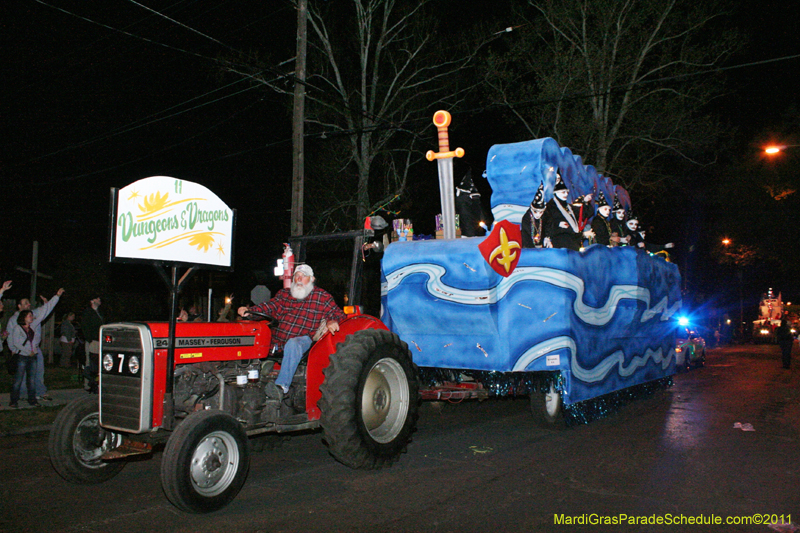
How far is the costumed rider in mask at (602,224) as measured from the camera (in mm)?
9867

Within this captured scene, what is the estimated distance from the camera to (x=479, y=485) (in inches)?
221

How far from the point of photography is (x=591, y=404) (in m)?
8.18

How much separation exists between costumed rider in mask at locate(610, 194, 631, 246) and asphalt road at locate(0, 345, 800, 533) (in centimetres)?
320

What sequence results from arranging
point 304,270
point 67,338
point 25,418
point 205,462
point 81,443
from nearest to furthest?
point 205,462
point 81,443
point 304,270
point 25,418
point 67,338

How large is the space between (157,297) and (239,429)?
21324mm

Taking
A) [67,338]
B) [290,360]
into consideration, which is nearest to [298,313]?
[290,360]

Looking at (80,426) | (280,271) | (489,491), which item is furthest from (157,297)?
(489,491)

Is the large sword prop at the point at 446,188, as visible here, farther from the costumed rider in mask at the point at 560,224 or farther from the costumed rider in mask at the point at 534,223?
the costumed rider in mask at the point at 560,224

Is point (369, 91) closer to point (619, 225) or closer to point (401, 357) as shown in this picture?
point (619, 225)

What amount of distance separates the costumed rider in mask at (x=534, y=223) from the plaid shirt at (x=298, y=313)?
275 cm

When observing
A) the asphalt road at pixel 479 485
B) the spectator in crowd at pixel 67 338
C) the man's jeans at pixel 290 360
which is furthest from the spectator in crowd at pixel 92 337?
the man's jeans at pixel 290 360

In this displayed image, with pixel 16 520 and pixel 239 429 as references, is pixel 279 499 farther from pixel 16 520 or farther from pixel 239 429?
pixel 16 520

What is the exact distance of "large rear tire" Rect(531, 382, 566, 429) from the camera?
8180 mm

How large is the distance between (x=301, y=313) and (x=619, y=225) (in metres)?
6.79
